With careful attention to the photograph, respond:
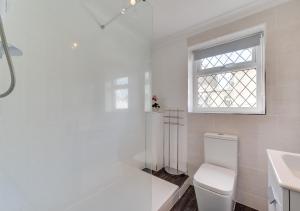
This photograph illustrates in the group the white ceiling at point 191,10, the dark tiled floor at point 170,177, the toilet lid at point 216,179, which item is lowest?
the dark tiled floor at point 170,177

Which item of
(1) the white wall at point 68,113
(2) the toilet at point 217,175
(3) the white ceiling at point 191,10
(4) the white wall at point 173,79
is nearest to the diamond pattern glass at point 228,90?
(4) the white wall at point 173,79

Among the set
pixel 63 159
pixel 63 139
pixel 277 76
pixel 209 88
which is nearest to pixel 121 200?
pixel 63 159

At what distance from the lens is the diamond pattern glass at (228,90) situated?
166 centimetres

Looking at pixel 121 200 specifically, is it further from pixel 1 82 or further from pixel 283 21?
pixel 283 21

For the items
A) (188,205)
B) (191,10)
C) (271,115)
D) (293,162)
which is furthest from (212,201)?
(191,10)

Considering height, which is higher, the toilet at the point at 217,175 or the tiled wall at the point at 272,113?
the tiled wall at the point at 272,113

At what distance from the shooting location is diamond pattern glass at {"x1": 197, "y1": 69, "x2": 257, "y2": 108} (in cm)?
166

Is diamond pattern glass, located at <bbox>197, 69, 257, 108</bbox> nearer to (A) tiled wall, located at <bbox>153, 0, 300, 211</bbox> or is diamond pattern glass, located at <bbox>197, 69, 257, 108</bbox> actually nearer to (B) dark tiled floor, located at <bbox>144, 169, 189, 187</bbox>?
(A) tiled wall, located at <bbox>153, 0, 300, 211</bbox>

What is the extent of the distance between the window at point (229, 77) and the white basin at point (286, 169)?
2.01 ft

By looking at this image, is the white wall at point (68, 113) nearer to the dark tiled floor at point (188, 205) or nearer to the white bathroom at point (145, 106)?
the white bathroom at point (145, 106)

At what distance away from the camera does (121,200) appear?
1.51m

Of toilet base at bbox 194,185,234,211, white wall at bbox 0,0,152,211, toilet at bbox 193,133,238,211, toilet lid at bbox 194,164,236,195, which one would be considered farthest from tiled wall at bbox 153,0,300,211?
white wall at bbox 0,0,152,211

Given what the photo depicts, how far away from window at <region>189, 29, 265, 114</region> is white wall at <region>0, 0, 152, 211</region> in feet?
2.88

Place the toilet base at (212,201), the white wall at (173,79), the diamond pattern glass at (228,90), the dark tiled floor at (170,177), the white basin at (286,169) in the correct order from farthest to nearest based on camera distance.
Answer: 1. the white wall at (173,79)
2. the dark tiled floor at (170,177)
3. the diamond pattern glass at (228,90)
4. the toilet base at (212,201)
5. the white basin at (286,169)
